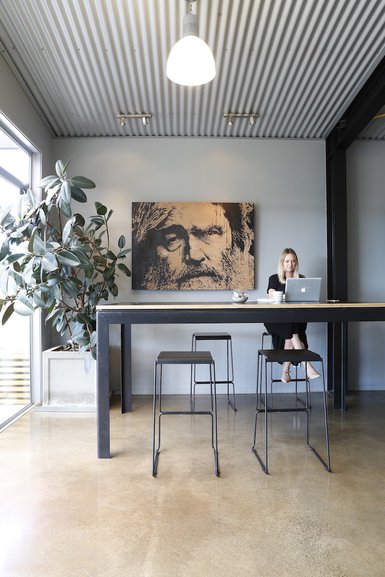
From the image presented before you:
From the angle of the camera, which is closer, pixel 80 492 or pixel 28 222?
pixel 80 492

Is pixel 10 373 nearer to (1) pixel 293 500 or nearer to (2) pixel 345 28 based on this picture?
(1) pixel 293 500

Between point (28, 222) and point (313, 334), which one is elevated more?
point (28, 222)

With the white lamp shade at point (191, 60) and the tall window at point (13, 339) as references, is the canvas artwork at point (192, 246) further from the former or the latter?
the white lamp shade at point (191, 60)

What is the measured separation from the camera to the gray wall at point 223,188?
4902 millimetres

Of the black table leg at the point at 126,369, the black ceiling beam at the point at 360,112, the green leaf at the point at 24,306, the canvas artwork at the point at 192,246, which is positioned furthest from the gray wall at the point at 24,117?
the black ceiling beam at the point at 360,112

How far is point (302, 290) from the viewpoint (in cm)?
327

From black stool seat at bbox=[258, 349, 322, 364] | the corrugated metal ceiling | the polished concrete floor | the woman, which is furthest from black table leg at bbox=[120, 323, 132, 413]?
the corrugated metal ceiling

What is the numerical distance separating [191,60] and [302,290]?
1.91 m

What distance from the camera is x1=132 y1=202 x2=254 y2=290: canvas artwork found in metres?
4.85

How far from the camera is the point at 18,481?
2.57m

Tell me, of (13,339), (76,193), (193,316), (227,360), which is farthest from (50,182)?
(227,360)

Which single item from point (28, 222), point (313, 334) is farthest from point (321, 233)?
point (28, 222)

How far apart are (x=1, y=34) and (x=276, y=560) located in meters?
4.04

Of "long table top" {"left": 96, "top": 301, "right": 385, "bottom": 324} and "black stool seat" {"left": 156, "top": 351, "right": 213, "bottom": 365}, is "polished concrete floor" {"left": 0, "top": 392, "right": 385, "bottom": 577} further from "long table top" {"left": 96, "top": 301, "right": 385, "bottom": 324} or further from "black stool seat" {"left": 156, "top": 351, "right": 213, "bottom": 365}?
"long table top" {"left": 96, "top": 301, "right": 385, "bottom": 324}
